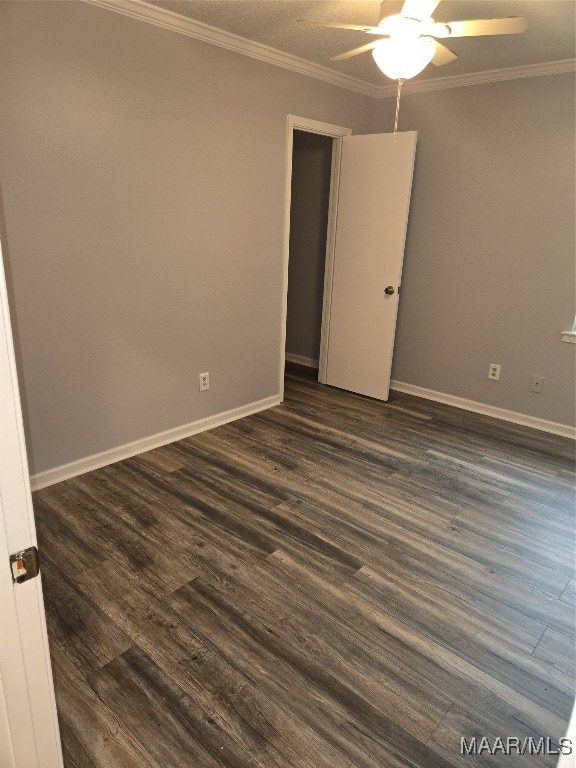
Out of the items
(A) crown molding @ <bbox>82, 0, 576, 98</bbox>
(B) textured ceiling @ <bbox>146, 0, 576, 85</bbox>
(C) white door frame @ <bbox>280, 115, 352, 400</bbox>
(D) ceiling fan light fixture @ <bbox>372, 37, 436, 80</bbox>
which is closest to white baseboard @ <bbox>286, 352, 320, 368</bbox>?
(C) white door frame @ <bbox>280, 115, 352, 400</bbox>

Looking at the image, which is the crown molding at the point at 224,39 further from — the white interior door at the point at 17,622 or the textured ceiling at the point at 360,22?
the white interior door at the point at 17,622

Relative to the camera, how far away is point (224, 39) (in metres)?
2.93

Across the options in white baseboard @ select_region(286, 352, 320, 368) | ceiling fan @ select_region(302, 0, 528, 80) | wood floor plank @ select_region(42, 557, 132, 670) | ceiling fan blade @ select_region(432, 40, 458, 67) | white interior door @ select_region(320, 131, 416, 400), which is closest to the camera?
wood floor plank @ select_region(42, 557, 132, 670)

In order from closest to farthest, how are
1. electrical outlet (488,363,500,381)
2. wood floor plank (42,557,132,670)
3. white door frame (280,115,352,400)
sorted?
1. wood floor plank (42,557,132,670)
2. white door frame (280,115,352,400)
3. electrical outlet (488,363,500,381)

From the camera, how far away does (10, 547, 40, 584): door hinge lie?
0.81 m

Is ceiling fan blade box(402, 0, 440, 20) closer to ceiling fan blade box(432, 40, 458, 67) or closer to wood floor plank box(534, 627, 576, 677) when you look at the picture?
ceiling fan blade box(432, 40, 458, 67)

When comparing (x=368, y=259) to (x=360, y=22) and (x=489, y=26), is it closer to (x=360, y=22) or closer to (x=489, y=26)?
(x=360, y=22)

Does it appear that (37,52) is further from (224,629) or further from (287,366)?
(287,366)

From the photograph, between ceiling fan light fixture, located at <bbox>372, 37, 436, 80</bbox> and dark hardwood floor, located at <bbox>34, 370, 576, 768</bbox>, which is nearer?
dark hardwood floor, located at <bbox>34, 370, 576, 768</bbox>

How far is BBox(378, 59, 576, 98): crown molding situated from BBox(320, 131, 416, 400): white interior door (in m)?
0.51

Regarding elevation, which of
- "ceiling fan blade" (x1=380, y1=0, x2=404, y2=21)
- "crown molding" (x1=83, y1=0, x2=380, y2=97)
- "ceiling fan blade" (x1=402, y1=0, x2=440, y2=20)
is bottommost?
"ceiling fan blade" (x1=402, y1=0, x2=440, y2=20)

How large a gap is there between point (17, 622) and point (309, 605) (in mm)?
1363

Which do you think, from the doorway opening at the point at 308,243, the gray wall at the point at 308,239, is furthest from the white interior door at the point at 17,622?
the gray wall at the point at 308,239

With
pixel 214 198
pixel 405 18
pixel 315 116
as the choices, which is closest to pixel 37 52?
pixel 214 198
